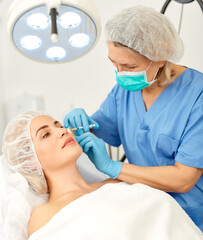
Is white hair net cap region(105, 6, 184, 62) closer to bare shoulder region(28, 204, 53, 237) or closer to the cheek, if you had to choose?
the cheek

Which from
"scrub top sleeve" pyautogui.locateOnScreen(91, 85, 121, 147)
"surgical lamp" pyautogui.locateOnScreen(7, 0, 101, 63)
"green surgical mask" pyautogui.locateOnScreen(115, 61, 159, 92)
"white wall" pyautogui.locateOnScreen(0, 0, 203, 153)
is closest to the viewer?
"surgical lamp" pyautogui.locateOnScreen(7, 0, 101, 63)

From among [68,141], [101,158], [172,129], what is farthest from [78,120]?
[172,129]

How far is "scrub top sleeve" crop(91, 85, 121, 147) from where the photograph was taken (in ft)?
5.56

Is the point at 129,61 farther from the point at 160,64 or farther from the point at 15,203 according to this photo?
the point at 15,203

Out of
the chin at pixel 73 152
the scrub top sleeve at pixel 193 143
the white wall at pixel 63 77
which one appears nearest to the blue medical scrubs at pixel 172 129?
the scrub top sleeve at pixel 193 143

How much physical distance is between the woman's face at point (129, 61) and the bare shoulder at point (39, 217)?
2.41ft

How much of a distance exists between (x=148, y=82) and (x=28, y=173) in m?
0.76

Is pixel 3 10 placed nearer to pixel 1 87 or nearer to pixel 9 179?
pixel 1 87

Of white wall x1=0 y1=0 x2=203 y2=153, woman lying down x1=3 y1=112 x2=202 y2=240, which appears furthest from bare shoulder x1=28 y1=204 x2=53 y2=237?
white wall x1=0 y1=0 x2=203 y2=153

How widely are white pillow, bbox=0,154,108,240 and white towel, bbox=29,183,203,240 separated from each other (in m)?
0.16

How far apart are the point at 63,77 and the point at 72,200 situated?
57.2 inches

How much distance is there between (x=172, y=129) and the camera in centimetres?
138

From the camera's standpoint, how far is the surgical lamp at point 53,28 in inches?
40.0

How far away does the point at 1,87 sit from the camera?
2.71 m
